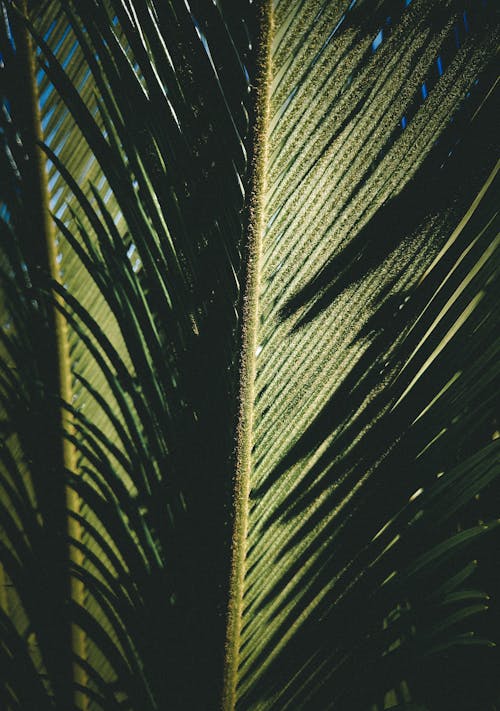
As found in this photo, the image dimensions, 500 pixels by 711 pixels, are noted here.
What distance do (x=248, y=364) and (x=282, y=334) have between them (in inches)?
2.7

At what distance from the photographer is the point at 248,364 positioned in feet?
2.01

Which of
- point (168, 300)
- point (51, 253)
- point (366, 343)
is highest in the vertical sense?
point (51, 253)

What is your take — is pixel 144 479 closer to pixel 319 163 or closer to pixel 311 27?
pixel 319 163

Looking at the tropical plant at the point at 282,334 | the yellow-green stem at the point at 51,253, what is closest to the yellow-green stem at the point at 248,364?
the tropical plant at the point at 282,334

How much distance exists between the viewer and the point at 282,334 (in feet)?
2.10

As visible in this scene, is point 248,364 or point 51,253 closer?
point 248,364

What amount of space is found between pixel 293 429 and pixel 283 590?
0.26m

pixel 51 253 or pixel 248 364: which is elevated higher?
pixel 51 253

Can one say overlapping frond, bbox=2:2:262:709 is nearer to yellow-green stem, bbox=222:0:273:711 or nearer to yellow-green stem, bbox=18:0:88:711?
yellow-green stem, bbox=222:0:273:711

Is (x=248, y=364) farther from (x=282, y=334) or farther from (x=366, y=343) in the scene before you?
(x=366, y=343)

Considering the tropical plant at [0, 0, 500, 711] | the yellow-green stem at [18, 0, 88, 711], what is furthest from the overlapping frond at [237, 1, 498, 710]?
the yellow-green stem at [18, 0, 88, 711]

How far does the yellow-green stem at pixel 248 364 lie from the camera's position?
0.53m

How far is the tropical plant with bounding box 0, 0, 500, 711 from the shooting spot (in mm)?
560

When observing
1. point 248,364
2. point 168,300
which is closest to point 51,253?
point 168,300
